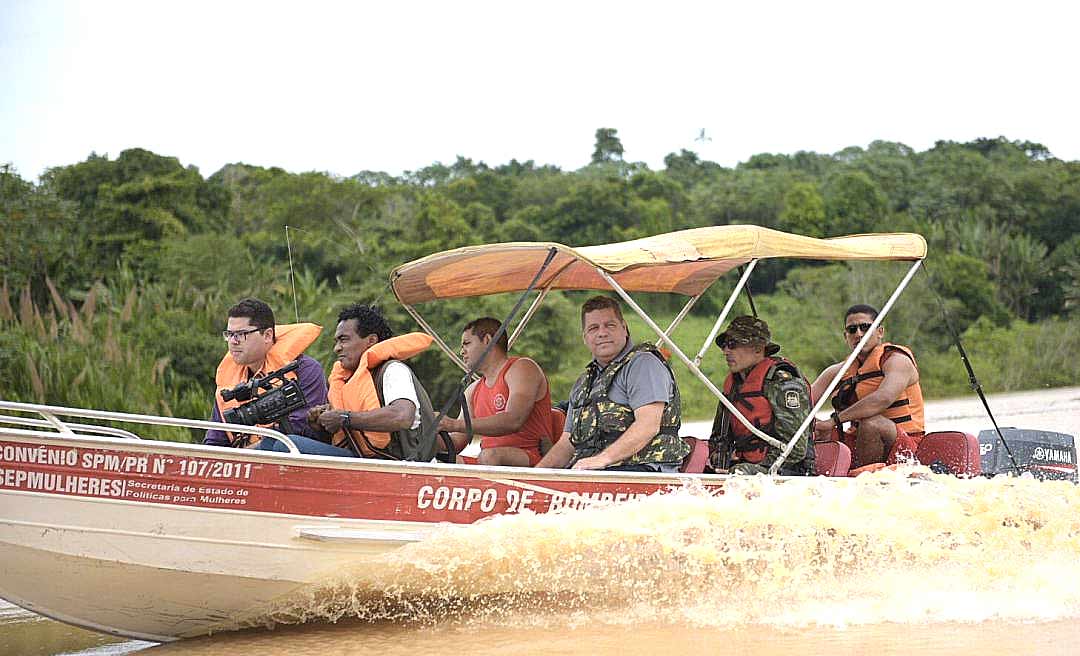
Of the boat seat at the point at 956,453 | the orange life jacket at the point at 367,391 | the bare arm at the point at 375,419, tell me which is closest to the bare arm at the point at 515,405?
the orange life jacket at the point at 367,391

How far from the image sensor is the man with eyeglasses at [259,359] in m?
6.15

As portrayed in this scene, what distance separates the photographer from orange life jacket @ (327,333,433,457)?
595 centimetres

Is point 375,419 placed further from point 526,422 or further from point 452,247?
point 452,247

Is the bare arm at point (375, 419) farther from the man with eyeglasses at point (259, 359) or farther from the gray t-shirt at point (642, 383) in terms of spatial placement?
the gray t-shirt at point (642, 383)

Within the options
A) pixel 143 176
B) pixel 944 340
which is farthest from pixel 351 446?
pixel 944 340

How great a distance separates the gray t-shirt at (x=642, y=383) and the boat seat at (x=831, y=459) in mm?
1106

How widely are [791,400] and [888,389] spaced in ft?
3.42

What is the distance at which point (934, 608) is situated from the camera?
20.6 feet

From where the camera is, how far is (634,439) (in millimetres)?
6117

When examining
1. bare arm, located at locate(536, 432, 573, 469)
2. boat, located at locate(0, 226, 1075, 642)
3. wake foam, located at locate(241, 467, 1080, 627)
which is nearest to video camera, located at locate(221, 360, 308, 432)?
boat, located at locate(0, 226, 1075, 642)

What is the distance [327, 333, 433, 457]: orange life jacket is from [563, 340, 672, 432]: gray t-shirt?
104 cm

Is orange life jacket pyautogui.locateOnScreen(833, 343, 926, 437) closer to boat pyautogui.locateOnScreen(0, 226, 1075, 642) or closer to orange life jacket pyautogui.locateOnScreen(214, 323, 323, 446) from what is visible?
boat pyautogui.locateOnScreen(0, 226, 1075, 642)

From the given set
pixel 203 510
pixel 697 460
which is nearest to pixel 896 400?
pixel 697 460

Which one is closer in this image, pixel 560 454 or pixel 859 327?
pixel 560 454
